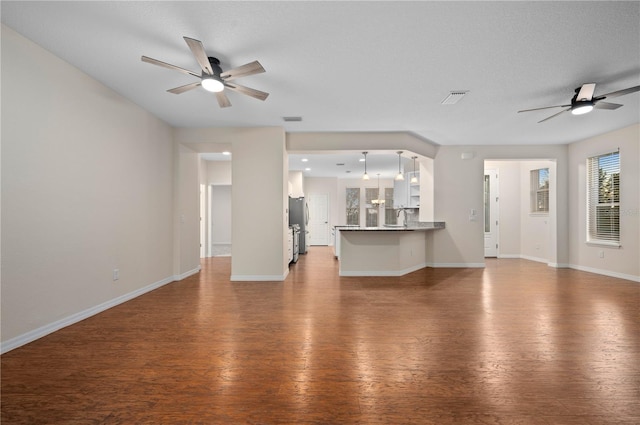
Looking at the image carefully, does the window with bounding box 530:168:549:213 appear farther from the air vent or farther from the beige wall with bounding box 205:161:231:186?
the beige wall with bounding box 205:161:231:186

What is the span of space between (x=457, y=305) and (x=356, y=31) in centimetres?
327

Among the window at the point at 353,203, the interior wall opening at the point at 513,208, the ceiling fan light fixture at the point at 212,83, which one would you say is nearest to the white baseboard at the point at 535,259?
the interior wall opening at the point at 513,208

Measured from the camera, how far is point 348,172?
1043cm

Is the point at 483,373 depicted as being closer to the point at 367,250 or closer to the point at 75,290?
the point at 367,250

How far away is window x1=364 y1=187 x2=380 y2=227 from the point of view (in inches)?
460

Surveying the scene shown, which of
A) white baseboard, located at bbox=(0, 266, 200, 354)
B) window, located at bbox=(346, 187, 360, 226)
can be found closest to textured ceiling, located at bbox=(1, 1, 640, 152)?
white baseboard, located at bbox=(0, 266, 200, 354)

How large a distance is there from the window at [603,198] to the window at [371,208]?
6513 mm

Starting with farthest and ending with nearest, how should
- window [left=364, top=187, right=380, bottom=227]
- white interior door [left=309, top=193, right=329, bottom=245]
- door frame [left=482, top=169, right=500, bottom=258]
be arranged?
window [left=364, top=187, right=380, bottom=227] < white interior door [left=309, top=193, right=329, bottom=245] < door frame [left=482, top=169, right=500, bottom=258]

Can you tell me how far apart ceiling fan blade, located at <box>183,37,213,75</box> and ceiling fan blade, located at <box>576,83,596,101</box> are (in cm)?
405

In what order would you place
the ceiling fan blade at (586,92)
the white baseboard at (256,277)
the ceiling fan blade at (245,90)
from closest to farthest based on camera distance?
the ceiling fan blade at (245,90) → the ceiling fan blade at (586,92) → the white baseboard at (256,277)

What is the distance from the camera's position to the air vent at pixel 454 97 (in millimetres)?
3695

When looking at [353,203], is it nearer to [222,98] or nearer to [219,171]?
[219,171]

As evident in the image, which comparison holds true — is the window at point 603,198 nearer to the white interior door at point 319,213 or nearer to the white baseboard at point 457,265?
the white baseboard at point 457,265

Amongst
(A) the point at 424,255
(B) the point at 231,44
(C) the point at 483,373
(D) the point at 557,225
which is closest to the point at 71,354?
(B) the point at 231,44
